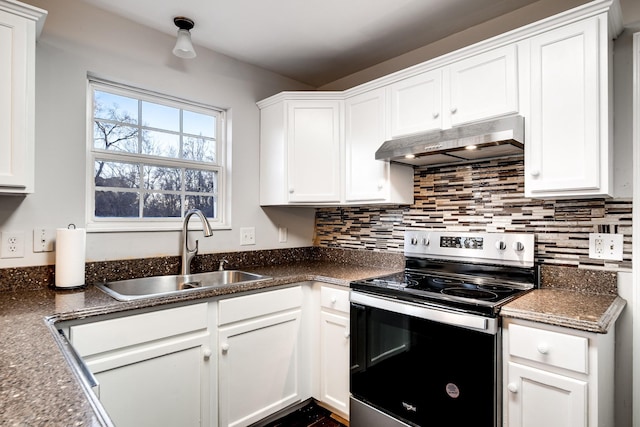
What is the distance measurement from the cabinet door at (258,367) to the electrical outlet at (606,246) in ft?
5.06

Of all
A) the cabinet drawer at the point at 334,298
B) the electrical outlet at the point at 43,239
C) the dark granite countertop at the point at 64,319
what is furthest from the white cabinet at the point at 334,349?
the electrical outlet at the point at 43,239

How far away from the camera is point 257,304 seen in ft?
6.49

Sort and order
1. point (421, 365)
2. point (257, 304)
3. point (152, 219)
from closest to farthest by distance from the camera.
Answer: point (421, 365), point (257, 304), point (152, 219)

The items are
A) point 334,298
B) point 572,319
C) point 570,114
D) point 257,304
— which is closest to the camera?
point 572,319

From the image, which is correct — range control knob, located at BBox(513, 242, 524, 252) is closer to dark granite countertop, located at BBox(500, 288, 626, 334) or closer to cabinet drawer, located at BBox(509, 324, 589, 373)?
dark granite countertop, located at BBox(500, 288, 626, 334)

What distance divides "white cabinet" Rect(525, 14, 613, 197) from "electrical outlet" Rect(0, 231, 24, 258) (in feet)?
7.81

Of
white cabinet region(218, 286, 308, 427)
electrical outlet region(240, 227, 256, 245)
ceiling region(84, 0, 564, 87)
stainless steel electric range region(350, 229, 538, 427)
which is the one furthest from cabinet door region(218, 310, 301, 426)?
ceiling region(84, 0, 564, 87)

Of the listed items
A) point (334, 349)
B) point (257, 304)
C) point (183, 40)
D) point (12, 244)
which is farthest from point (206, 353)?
point (183, 40)

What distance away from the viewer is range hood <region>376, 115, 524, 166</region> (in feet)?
5.32

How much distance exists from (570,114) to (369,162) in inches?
41.8

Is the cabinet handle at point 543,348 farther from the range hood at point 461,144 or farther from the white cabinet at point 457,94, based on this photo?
the white cabinet at point 457,94

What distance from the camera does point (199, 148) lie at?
2.51 meters

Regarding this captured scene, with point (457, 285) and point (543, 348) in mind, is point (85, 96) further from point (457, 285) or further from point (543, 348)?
point (543, 348)

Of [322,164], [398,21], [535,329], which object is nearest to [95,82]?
[322,164]
